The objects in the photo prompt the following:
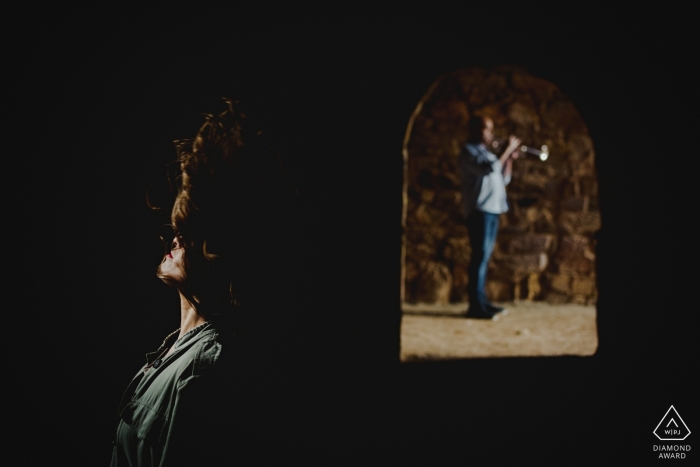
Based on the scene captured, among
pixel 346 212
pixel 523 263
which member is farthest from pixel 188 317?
pixel 523 263

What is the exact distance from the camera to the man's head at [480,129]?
330cm

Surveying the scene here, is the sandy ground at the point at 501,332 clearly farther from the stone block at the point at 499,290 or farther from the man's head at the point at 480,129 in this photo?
the man's head at the point at 480,129

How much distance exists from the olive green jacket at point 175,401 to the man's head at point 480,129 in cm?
246

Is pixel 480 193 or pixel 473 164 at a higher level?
pixel 473 164

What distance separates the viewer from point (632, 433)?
6.87 feet

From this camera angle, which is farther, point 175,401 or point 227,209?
point 227,209

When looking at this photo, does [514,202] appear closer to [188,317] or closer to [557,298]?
[557,298]

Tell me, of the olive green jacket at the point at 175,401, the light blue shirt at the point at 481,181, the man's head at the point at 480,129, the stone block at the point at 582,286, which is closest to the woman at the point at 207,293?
the olive green jacket at the point at 175,401

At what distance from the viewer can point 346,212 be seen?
2.01 meters

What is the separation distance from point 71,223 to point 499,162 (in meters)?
2.74

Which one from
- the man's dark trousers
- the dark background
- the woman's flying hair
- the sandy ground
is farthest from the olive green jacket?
the man's dark trousers

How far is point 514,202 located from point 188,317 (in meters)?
3.07

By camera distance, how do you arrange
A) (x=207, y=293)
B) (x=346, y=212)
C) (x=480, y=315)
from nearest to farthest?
(x=207, y=293) → (x=346, y=212) → (x=480, y=315)

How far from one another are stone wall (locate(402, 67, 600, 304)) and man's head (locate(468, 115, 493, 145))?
1.62 ft
